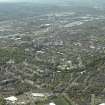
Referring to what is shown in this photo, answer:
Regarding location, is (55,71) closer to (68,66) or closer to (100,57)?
(68,66)

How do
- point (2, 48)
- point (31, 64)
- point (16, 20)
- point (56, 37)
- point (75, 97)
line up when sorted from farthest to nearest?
point (16, 20) → point (56, 37) → point (2, 48) → point (31, 64) → point (75, 97)

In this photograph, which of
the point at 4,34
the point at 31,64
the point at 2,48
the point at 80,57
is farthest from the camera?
the point at 4,34

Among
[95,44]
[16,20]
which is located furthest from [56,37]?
[16,20]

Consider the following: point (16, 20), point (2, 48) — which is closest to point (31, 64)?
point (2, 48)

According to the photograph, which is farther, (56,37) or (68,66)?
(56,37)

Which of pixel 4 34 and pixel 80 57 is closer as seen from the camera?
pixel 80 57

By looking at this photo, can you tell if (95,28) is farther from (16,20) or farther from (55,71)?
(55,71)

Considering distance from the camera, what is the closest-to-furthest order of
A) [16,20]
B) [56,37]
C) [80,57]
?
1. [80,57]
2. [56,37]
3. [16,20]

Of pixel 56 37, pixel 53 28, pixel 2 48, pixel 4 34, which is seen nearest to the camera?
pixel 2 48
